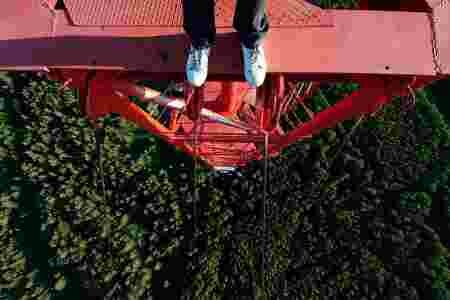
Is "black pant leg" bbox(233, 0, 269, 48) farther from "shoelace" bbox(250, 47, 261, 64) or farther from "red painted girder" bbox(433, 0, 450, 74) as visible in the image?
"red painted girder" bbox(433, 0, 450, 74)

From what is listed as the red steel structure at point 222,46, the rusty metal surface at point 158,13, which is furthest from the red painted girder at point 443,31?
the rusty metal surface at point 158,13

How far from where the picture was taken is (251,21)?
2143 millimetres

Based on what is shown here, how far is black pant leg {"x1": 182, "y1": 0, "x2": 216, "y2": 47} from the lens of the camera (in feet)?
6.94

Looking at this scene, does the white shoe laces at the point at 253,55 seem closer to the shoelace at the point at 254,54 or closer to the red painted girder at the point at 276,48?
the shoelace at the point at 254,54

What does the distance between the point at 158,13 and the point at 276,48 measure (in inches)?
31.3

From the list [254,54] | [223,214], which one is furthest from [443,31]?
[223,214]

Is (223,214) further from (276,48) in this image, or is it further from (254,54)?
(254,54)

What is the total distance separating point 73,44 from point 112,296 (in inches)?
159

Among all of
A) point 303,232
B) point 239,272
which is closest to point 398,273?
point 303,232

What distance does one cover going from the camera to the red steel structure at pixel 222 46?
92.0 inches

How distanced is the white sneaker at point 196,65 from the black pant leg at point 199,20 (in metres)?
0.04

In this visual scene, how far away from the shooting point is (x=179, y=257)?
18.4 ft

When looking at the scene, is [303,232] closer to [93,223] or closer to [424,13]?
[93,223]

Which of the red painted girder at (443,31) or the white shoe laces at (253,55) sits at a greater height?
the red painted girder at (443,31)
